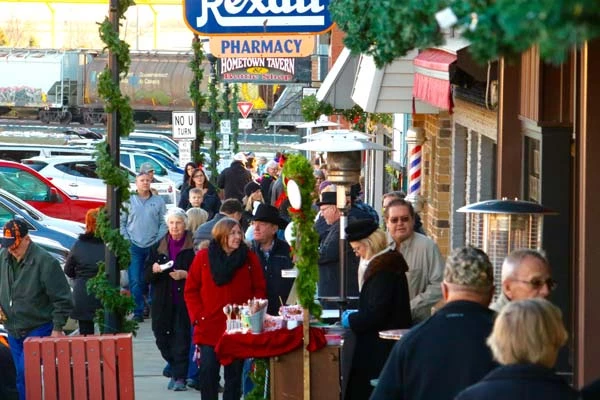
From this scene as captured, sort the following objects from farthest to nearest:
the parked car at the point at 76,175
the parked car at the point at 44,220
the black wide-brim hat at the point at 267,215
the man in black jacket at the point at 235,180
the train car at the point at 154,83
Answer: the train car at the point at 154,83, the parked car at the point at 76,175, the man in black jacket at the point at 235,180, the parked car at the point at 44,220, the black wide-brim hat at the point at 267,215

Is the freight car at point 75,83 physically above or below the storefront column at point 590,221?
above

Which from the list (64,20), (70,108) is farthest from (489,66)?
(64,20)

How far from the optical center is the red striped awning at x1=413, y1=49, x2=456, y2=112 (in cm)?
1044

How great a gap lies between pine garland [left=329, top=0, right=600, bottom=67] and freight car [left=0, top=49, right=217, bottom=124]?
6139 centimetres

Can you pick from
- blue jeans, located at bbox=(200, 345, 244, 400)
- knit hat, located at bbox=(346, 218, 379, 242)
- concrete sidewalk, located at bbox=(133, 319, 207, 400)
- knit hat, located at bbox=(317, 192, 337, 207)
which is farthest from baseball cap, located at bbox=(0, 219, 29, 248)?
knit hat, located at bbox=(317, 192, 337, 207)

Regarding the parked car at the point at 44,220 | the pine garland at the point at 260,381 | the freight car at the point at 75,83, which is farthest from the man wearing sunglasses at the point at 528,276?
the freight car at the point at 75,83

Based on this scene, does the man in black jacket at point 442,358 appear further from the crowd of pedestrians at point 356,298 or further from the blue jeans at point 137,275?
the blue jeans at point 137,275

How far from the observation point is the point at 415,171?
16.7 meters

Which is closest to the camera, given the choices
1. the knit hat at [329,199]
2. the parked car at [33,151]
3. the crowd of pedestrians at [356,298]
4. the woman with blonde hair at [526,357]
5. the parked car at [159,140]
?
the woman with blonde hair at [526,357]

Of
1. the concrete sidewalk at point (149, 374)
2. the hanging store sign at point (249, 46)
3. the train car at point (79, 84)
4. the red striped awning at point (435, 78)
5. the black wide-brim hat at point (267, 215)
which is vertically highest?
the train car at point (79, 84)

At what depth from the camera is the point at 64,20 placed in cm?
12031

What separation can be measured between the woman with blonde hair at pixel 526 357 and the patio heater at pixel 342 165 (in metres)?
5.42

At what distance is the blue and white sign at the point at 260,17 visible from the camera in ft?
44.8

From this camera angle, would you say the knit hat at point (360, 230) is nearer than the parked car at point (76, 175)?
Yes
